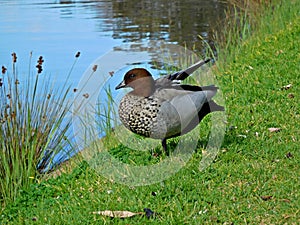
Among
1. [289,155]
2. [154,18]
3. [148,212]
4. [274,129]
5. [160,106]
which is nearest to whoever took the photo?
[148,212]

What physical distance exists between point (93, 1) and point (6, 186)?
47.3ft

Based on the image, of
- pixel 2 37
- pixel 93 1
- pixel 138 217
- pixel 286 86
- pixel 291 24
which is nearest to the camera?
pixel 138 217

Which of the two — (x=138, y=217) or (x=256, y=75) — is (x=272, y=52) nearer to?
(x=256, y=75)

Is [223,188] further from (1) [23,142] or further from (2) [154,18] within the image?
(2) [154,18]

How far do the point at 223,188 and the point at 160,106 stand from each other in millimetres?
716

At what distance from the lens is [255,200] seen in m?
3.82

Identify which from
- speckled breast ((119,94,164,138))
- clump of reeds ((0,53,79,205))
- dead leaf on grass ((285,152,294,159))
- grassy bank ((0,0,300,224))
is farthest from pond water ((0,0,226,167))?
dead leaf on grass ((285,152,294,159))

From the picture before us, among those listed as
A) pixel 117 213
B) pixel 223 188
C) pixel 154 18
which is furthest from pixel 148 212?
pixel 154 18

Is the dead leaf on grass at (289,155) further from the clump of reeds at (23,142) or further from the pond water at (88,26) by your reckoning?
the pond water at (88,26)

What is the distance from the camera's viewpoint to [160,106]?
4184mm

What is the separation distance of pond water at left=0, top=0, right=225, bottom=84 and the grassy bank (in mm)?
4231

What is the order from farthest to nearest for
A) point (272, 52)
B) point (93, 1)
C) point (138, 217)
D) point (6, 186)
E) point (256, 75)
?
1. point (93, 1)
2. point (272, 52)
3. point (256, 75)
4. point (6, 186)
5. point (138, 217)

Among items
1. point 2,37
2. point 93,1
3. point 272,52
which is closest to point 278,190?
point 272,52

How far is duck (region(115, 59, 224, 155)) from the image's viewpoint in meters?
4.18
